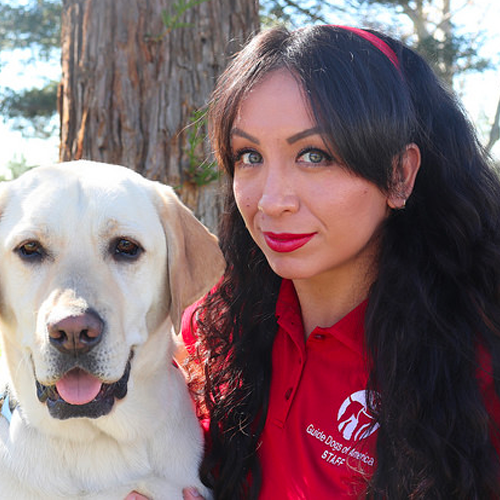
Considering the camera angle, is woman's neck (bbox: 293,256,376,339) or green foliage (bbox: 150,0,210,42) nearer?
woman's neck (bbox: 293,256,376,339)

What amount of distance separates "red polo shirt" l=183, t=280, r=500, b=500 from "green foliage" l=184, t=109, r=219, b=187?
173cm

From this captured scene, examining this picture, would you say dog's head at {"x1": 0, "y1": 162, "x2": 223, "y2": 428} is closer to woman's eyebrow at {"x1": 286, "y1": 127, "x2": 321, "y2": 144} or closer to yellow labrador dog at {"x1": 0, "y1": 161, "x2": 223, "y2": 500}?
yellow labrador dog at {"x1": 0, "y1": 161, "x2": 223, "y2": 500}

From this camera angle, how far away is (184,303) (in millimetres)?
2533

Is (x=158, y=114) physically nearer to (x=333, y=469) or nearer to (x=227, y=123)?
(x=227, y=123)

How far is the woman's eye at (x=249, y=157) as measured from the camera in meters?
2.49

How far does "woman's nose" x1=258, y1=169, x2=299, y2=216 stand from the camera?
2307mm

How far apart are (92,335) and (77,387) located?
0.71ft

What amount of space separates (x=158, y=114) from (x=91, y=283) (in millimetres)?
2125

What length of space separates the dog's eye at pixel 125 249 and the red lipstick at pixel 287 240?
0.48 metres

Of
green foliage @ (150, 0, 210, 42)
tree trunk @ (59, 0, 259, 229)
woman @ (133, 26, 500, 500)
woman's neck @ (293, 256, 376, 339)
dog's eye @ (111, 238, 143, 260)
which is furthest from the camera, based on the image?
tree trunk @ (59, 0, 259, 229)

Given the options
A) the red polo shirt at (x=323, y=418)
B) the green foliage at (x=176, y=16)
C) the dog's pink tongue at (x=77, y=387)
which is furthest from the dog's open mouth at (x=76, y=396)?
→ the green foliage at (x=176, y=16)

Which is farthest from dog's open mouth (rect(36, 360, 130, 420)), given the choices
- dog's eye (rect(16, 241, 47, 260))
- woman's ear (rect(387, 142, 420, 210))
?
woman's ear (rect(387, 142, 420, 210))

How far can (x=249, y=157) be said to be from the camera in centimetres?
253

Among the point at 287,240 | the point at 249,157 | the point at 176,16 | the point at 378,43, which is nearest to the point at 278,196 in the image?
the point at 287,240
